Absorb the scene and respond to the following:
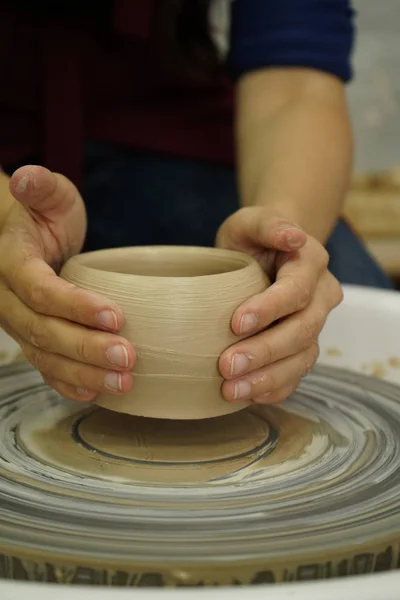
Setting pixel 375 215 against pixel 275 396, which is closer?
pixel 275 396

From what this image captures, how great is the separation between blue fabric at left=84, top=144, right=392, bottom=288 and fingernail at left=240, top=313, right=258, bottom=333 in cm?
55

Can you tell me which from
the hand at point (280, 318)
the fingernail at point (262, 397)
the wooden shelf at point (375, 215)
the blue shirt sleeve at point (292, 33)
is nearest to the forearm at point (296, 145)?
the blue shirt sleeve at point (292, 33)

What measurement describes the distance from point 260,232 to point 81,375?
0.23 meters

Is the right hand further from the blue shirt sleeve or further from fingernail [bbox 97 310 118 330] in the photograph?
the blue shirt sleeve

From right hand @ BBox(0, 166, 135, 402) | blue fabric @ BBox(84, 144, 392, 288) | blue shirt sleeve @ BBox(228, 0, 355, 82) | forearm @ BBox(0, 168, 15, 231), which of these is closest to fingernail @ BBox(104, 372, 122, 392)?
right hand @ BBox(0, 166, 135, 402)

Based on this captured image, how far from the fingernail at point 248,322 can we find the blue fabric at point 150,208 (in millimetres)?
548

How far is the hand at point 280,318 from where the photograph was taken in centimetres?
→ 63

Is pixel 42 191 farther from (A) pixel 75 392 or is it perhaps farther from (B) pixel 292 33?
(B) pixel 292 33

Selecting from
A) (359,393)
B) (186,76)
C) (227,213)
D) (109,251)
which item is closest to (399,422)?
(359,393)

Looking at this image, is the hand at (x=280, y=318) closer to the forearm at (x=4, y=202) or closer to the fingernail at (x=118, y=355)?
the fingernail at (x=118, y=355)

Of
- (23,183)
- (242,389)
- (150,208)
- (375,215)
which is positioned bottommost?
(375,215)

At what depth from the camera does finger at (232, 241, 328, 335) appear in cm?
63

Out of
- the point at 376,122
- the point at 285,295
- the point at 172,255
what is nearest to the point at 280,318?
the point at 285,295

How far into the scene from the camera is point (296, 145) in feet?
3.43
